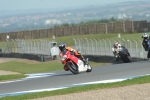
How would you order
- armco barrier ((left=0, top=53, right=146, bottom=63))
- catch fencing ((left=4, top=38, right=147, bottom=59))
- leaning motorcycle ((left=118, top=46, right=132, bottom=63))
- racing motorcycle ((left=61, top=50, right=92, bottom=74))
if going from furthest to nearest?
armco barrier ((left=0, top=53, right=146, bottom=63)), catch fencing ((left=4, top=38, right=147, bottom=59)), leaning motorcycle ((left=118, top=46, right=132, bottom=63)), racing motorcycle ((left=61, top=50, right=92, bottom=74))

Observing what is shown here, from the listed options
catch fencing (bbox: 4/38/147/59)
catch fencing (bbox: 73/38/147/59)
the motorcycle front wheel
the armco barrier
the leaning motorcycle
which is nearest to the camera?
the motorcycle front wheel

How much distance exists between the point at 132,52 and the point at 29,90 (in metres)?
13.9

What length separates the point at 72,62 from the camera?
67.8ft

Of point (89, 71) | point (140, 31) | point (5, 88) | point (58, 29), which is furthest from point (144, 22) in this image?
point (5, 88)

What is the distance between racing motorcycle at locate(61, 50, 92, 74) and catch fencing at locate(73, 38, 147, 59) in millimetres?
8268

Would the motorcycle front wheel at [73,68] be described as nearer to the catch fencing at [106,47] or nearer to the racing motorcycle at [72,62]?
the racing motorcycle at [72,62]

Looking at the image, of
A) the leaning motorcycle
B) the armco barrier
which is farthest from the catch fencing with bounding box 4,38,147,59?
the leaning motorcycle

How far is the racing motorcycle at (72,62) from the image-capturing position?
20464 millimetres

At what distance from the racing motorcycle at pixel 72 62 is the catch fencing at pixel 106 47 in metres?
8.27

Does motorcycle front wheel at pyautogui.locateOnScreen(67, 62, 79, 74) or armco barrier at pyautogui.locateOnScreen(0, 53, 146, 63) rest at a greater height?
motorcycle front wheel at pyautogui.locateOnScreen(67, 62, 79, 74)

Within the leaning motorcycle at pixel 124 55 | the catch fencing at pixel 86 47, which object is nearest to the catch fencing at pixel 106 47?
the catch fencing at pixel 86 47

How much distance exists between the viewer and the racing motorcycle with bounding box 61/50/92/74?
2046 cm

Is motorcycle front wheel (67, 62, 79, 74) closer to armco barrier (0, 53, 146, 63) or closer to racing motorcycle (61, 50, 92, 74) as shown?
racing motorcycle (61, 50, 92, 74)

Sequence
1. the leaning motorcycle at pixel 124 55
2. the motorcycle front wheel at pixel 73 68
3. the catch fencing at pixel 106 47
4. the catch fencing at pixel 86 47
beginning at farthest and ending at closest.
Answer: the catch fencing at pixel 86 47 < the catch fencing at pixel 106 47 < the leaning motorcycle at pixel 124 55 < the motorcycle front wheel at pixel 73 68
